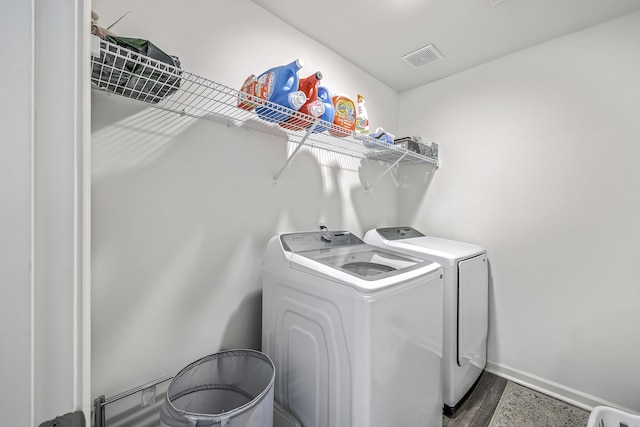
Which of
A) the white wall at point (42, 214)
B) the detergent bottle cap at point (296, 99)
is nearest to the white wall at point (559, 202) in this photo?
the detergent bottle cap at point (296, 99)

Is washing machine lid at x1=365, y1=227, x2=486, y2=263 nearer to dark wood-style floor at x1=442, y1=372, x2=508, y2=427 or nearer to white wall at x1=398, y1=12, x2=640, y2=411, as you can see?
white wall at x1=398, y1=12, x2=640, y2=411

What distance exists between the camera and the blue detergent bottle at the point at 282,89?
1358mm

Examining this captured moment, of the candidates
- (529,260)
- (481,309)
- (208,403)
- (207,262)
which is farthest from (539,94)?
(208,403)

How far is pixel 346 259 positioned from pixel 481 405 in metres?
1.56

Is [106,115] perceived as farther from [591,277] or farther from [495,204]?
[591,277]

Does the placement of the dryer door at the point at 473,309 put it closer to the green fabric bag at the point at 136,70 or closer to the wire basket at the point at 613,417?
the wire basket at the point at 613,417

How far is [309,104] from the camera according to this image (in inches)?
56.9

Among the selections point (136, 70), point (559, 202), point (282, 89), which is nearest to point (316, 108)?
point (282, 89)

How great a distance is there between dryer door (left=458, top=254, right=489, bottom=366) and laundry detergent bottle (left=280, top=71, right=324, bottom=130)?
141 cm

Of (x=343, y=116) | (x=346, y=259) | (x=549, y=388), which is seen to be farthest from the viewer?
(x=549, y=388)

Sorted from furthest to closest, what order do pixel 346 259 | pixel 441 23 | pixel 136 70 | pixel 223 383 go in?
pixel 441 23 → pixel 346 259 → pixel 223 383 → pixel 136 70

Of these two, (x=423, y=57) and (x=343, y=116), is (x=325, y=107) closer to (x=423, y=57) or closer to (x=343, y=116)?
(x=343, y=116)

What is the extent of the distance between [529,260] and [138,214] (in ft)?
8.99

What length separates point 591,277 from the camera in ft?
6.07
